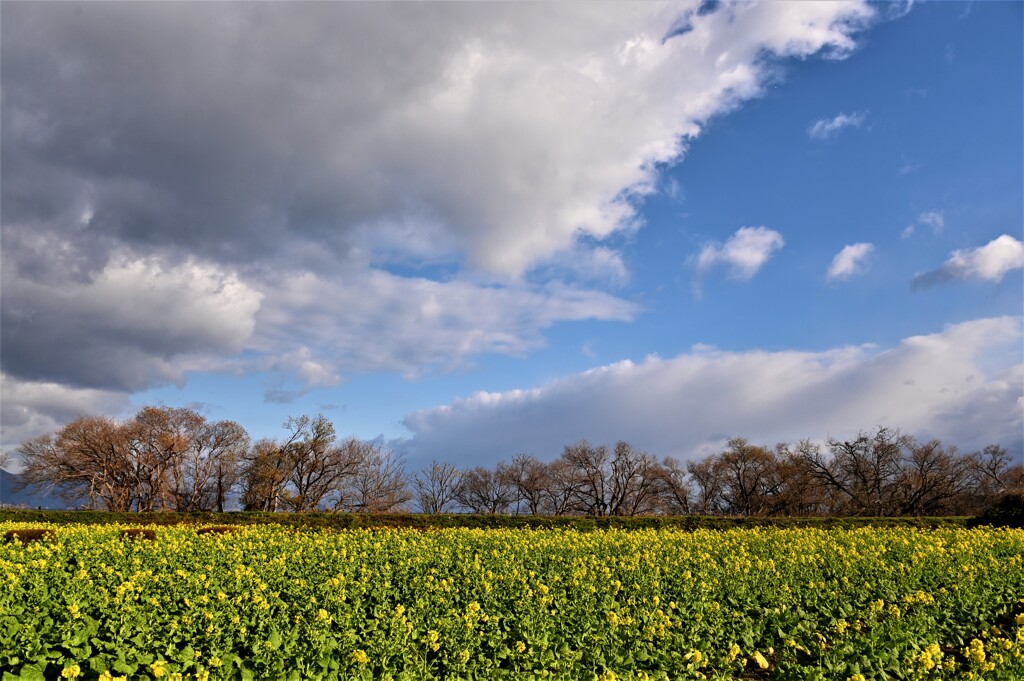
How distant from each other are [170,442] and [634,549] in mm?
63938

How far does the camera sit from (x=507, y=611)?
956 centimetres

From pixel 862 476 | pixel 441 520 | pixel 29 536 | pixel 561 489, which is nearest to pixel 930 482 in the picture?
pixel 862 476

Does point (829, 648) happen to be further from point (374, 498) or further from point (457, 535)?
point (374, 498)

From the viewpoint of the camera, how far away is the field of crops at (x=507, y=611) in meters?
6.92

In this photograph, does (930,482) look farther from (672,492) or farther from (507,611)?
(507,611)

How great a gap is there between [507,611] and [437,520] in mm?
29673

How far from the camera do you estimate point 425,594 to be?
1019 cm

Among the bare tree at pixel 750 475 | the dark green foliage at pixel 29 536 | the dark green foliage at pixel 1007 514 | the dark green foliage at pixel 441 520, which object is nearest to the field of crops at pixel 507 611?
the dark green foliage at pixel 29 536

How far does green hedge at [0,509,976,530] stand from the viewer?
34.6 metres

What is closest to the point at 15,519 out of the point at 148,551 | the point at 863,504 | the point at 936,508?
the point at 148,551

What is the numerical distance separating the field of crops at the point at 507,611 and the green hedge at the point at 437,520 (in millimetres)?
19986

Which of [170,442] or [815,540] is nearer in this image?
[815,540]

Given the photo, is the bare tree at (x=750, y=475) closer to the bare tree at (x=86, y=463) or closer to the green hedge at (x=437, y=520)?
the green hedge at (x=437, y=520)

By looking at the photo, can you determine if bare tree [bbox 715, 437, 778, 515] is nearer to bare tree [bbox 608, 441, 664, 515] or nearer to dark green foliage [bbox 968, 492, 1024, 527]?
bare tree [bbox 608, 441, 664, 515]
